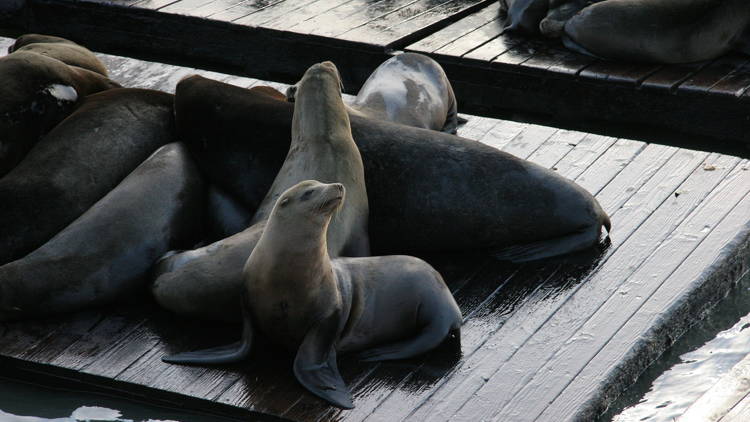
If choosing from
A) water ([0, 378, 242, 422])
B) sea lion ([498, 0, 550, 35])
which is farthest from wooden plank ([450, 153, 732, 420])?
sea lion ([498, 0, 550, 35])

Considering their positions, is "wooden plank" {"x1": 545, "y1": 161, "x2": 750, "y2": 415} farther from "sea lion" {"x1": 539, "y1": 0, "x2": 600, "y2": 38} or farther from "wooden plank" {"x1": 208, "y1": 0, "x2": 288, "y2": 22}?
"wooden plank" {"x1": 208, "y1": 0, "x2": 288, "y2": 22}

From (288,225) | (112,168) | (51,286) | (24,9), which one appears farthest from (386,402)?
(24,9)

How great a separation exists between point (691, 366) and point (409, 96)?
86.4 inches

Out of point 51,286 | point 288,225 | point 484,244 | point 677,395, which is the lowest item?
point 677,395

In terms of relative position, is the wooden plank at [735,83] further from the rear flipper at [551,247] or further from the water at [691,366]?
the rear flipper at [551,247]

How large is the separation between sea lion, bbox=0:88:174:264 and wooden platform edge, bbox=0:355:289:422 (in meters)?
0.61

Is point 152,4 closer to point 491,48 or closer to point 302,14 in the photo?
point 302,14

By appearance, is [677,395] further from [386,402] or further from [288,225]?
[288,225]

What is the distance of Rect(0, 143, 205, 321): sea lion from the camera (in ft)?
15.6

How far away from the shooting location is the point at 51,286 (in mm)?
4754

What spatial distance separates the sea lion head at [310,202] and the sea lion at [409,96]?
1518 millimetres

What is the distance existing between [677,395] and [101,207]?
2.60 m

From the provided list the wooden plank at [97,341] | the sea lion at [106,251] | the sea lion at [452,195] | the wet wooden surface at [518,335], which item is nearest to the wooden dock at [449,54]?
the wet wooden surface at [518,335]

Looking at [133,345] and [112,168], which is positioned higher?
[112,168]
